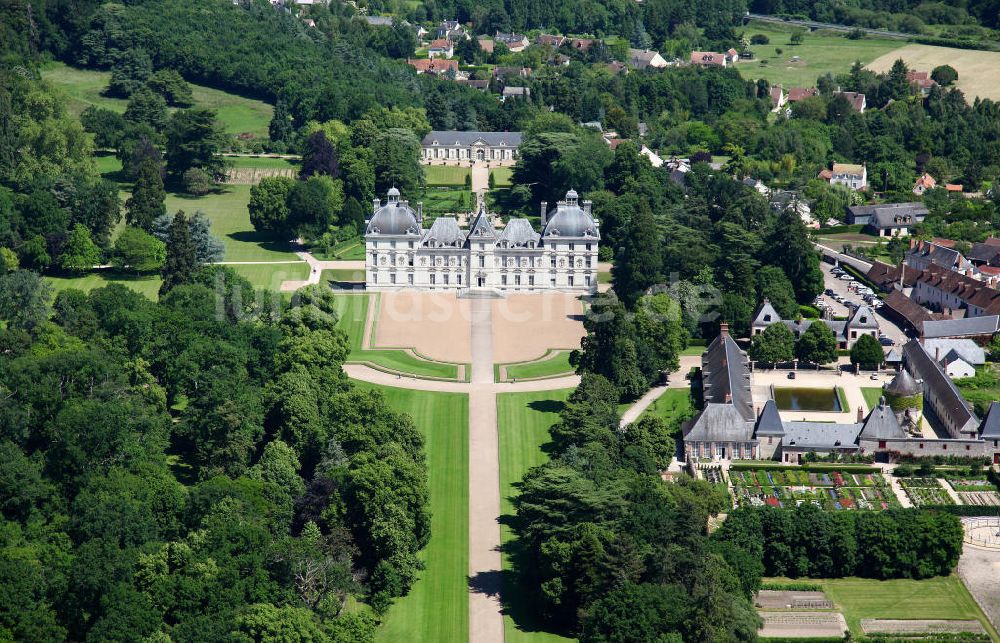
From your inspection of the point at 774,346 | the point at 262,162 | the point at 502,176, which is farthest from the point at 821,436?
the point at 262,162

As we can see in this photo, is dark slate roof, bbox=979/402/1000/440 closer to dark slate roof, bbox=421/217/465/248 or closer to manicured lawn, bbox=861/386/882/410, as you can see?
manicured lawn, bbox=861/386/882/410

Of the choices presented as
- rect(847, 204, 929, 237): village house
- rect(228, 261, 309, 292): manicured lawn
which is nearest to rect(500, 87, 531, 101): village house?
rect(847, 204, 929, 237): village house

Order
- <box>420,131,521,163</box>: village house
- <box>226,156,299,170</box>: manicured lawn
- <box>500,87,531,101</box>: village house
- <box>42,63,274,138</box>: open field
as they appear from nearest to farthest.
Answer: <box>226,156,299,170</box>: manicured lawn, <box>420,131,521,163</box>: village house, <box>42,63,274,138</box>: open field, <box>500,87,531,101</box>: village house

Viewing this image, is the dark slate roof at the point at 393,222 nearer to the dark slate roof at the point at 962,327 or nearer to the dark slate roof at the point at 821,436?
the dark slate roof at the point at 962,327

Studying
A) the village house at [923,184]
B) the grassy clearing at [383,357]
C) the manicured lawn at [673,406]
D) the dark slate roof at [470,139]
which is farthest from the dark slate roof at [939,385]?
the dark slate roof at [470,139]

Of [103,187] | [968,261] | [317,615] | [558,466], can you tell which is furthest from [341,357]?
[968,261]

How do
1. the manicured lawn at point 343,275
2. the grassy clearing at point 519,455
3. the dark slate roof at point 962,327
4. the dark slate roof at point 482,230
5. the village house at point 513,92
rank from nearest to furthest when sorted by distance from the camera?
the grassy clearing at point 519,455, the dark slate roof at point 962,327, the dark slate roof at point 482,230, the manicured lawn at point 343,275, the village house at point 513,92
